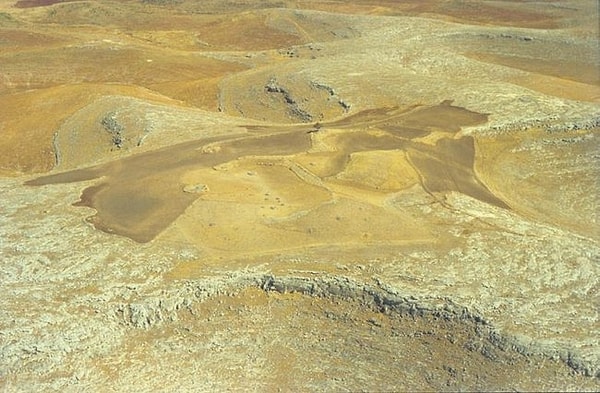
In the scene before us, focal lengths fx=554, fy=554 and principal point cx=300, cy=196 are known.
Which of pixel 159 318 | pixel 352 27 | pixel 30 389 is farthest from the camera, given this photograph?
pixel 352 27

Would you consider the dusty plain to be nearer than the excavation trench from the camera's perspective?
No

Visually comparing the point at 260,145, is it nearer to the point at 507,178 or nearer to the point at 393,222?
the point at 393,222

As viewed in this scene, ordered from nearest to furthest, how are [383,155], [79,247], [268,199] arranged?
[79,247]
[268,199]
[383,155]

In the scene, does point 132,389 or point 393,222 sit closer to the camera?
point 132,389

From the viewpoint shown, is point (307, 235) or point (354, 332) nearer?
point (354, 332)

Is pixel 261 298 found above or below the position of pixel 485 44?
below

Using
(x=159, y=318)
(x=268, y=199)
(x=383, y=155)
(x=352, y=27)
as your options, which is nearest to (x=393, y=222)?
(x=268, y=199)

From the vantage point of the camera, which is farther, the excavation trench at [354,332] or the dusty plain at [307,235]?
the dusty plain at [307,235]

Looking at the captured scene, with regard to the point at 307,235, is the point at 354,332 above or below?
below
